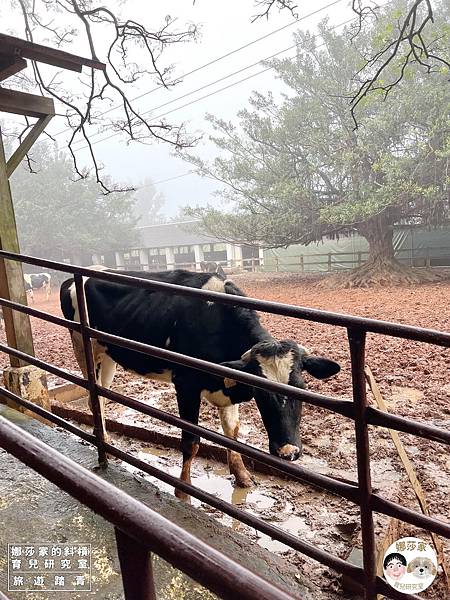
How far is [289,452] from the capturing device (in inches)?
81.0

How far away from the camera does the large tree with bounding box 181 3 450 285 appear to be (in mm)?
12641

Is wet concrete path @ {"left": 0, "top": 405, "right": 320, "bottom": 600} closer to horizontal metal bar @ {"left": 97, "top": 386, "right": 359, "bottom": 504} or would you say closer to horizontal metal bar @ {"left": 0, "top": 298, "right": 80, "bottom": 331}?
horizontal metal bar @ {"left": 97, "top": 386, "right": 359, "bottom": 504}

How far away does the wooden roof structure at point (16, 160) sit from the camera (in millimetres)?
2805

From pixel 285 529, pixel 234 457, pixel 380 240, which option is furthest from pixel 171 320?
pixel 380 240

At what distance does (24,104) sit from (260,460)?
9.16ft

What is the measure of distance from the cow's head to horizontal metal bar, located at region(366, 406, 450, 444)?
3.02 ft

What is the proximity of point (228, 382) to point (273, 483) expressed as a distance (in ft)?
2.70

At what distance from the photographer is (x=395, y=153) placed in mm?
13516

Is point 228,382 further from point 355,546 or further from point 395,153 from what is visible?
point 395,153

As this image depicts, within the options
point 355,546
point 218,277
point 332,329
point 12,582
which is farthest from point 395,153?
point 12,582

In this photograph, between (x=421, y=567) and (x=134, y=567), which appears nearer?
(x=134, y=567)

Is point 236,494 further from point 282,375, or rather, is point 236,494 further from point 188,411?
point 282,375

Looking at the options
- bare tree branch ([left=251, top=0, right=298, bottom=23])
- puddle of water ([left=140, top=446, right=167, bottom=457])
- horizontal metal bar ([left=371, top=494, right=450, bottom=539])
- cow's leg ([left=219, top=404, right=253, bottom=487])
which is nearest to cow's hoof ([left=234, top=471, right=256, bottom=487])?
cow's leg ([left=219, top=404, right=253, bottom=487])

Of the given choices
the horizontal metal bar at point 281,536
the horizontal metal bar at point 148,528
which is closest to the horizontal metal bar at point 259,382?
the horizontal metal bar at point 281,536
